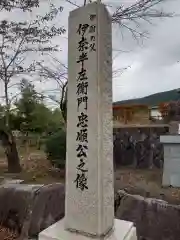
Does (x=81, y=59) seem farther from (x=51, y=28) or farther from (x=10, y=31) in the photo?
(x=10, y=31)

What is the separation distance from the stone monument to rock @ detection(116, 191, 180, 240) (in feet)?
4.20

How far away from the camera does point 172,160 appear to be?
19.8 feet

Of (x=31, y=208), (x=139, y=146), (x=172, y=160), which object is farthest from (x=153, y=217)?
(x=139, y=146)

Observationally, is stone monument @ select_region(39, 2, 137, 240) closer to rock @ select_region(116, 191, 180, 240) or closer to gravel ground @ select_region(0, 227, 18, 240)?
rock @ select_region(116, 191, 180, 240)

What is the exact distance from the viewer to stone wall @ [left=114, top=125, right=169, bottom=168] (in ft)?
28.6

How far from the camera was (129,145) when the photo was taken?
9.39m

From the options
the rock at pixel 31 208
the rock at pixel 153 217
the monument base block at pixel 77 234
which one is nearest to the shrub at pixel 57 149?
the rock at pixel 31 208

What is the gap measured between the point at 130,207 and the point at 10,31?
5.26m

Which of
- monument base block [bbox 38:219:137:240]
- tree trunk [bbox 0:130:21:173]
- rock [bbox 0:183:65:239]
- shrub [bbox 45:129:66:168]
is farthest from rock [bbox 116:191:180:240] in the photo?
tree trunk [bbox 0:130:21:173]

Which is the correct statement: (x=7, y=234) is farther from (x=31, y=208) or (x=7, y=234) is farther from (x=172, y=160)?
(x=172, y=160)

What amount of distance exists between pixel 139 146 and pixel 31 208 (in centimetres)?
600

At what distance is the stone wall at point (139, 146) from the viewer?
343 inches

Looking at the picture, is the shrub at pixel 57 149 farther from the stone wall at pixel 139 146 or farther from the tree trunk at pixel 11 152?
the stone wall at pixel 139 146

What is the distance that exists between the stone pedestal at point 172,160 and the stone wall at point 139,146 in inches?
91.7
